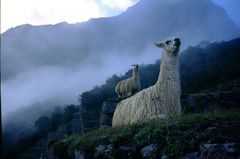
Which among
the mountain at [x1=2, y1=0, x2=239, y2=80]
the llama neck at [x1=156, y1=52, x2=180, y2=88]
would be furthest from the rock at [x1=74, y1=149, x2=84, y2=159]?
the mountain at [x1=2, y1=0, x2=239, y2=80]

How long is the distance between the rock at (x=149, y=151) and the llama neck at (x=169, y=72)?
144 inches

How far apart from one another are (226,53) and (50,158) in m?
26.6

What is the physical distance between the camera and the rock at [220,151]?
415 centimetres

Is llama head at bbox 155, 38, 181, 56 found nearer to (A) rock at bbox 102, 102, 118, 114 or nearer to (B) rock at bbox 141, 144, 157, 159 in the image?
(B) rock at bbox 141, 144, 157, 159

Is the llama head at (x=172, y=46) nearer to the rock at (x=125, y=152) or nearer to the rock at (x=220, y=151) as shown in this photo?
the rock at (x=125, y=152)

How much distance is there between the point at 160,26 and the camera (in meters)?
48.0

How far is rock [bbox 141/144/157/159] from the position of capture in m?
5.03

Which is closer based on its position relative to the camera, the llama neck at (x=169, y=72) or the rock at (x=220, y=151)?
the rock at (x=220, y=151)

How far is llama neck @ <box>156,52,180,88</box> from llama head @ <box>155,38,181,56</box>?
0.10m

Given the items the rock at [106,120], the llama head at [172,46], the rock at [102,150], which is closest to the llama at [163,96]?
the llama head at [172,46]

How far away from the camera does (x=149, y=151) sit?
511 centimetres

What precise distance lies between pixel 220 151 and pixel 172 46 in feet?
16.1

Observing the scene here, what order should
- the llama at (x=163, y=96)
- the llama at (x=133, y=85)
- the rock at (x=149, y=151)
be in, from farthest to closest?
1. the llama at (x=133, y=85)
2. the llama at (x=163, y=96)
3. the rock at (x=149, y=151)

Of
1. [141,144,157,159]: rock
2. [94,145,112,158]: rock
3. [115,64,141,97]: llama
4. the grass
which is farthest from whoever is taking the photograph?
[115,64,141,97]: llama
